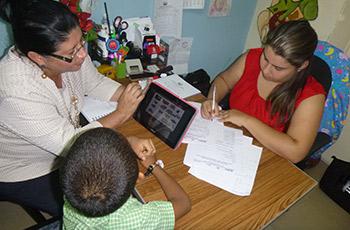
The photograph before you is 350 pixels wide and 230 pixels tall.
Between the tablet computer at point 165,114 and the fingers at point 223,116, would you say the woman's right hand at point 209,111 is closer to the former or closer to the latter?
the fingers at point 223,116

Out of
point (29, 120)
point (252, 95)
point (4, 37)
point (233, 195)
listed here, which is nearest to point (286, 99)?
point (252, 95)

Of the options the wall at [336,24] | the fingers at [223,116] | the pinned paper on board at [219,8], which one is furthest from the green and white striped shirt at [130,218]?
Result: the wall at [336,24]

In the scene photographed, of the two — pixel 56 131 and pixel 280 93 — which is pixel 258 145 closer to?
pixel 280 93

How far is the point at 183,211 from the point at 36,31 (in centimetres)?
71

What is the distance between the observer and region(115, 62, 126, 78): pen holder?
1423 mm

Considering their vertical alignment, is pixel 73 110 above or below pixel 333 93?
below

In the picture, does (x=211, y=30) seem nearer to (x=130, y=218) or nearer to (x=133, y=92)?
(x=133, y=92)

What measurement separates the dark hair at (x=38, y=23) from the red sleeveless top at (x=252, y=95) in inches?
35.9

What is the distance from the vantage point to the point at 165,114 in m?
1.06

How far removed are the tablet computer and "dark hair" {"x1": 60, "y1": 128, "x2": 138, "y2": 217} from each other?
0.38 m

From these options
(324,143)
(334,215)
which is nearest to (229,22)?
(324,143)

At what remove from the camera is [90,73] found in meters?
1.22

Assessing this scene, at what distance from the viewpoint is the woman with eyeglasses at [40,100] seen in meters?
0.84

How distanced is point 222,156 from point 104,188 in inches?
21.1
